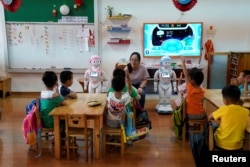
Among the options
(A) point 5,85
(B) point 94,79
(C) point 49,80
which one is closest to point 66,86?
(C) point 49,80

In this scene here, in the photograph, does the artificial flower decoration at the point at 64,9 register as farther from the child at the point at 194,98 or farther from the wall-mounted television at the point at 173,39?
the child at the point at 194,98

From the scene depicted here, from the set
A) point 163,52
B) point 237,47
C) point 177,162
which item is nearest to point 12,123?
point 177,162

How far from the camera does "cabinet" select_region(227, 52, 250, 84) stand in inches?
210

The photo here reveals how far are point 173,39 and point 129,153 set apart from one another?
130 inches

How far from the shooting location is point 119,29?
5.97 meters

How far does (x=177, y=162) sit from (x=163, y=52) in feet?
10.8

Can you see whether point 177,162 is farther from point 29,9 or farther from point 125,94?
point 29,9

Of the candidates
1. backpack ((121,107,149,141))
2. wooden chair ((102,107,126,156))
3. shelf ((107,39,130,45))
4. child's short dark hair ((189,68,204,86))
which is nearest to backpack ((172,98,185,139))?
child's short dark hair ((189,68,204,86))

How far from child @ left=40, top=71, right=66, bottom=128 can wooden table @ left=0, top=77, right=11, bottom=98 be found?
124 inches

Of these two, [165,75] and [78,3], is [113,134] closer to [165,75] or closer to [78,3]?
[165,75]

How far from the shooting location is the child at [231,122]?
2441 mm

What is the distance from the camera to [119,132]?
3.15 m

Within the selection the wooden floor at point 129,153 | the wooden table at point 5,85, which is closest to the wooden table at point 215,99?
the wooden floor at point 129,153

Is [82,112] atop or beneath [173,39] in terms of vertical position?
beneath
